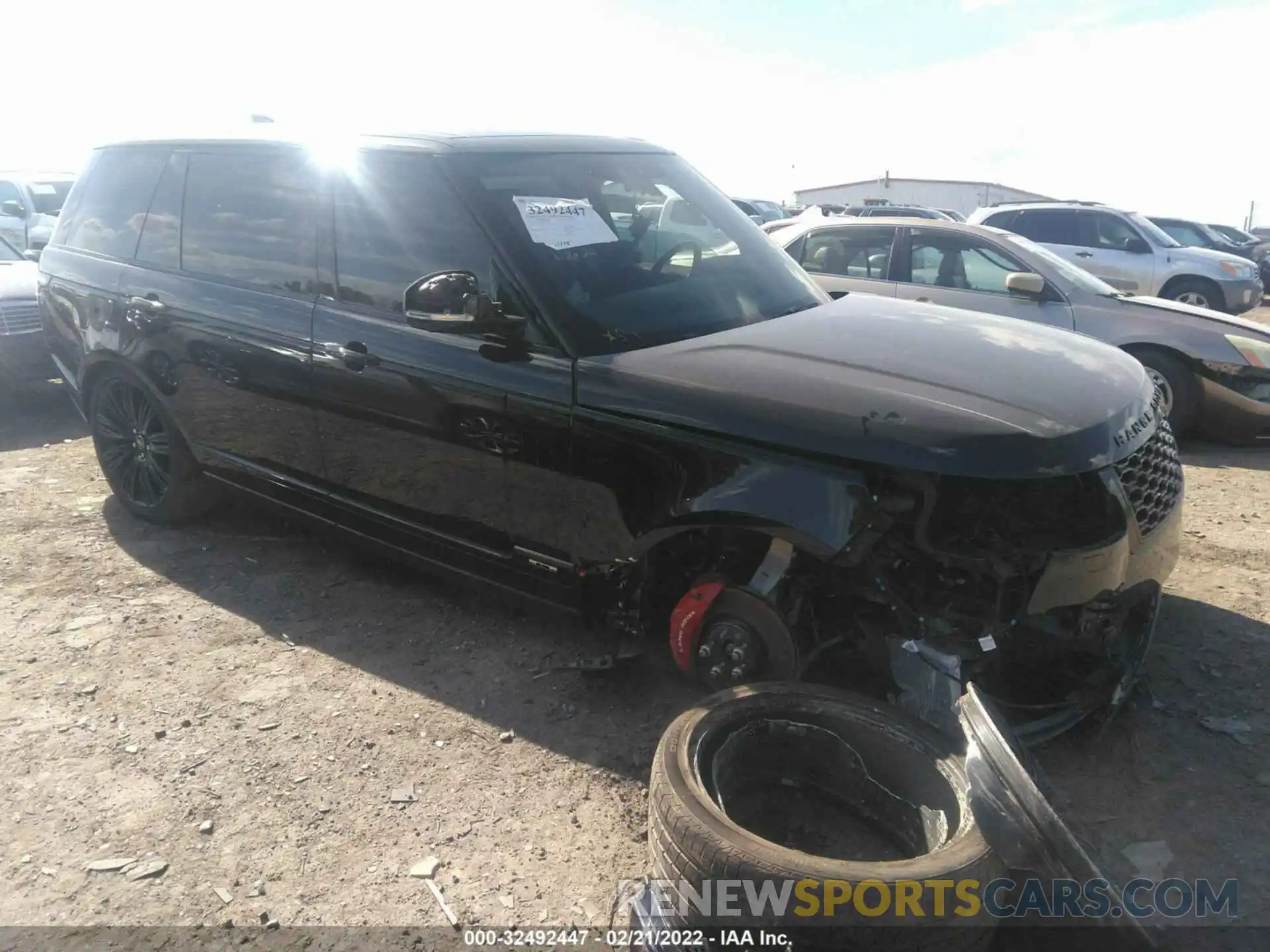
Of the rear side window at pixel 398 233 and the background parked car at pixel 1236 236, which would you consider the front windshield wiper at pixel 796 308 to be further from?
the background parked car at pixel 1236 236

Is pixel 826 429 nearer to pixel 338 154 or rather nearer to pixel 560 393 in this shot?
pixel 560 393

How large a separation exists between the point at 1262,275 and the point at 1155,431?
18.7 meters

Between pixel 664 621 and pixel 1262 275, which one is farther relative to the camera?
pixel 1262 275

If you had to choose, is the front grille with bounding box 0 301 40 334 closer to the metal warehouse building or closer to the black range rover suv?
the black range rover suv

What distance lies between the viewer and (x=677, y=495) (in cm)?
277

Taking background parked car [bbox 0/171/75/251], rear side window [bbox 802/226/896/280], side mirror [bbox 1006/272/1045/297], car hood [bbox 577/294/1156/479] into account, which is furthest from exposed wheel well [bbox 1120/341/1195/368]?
background parked car [bbox 0/171/75/251]

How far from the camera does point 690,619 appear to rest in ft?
9.55

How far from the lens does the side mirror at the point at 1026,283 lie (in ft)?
21.5

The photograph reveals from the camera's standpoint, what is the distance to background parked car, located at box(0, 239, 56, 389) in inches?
278

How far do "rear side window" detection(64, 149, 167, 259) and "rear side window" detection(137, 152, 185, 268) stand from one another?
0.06 metres

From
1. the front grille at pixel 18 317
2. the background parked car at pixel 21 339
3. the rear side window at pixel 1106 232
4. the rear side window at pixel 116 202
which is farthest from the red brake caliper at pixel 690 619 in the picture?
the rear side window at pixel 1106 232

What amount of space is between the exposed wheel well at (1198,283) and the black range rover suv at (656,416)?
1046 cm

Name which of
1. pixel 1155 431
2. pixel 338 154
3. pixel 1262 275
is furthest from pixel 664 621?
pixel 1262 275

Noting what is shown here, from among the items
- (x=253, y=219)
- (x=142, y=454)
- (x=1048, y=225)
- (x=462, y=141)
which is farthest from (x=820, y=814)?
(x=1048, y=225)
